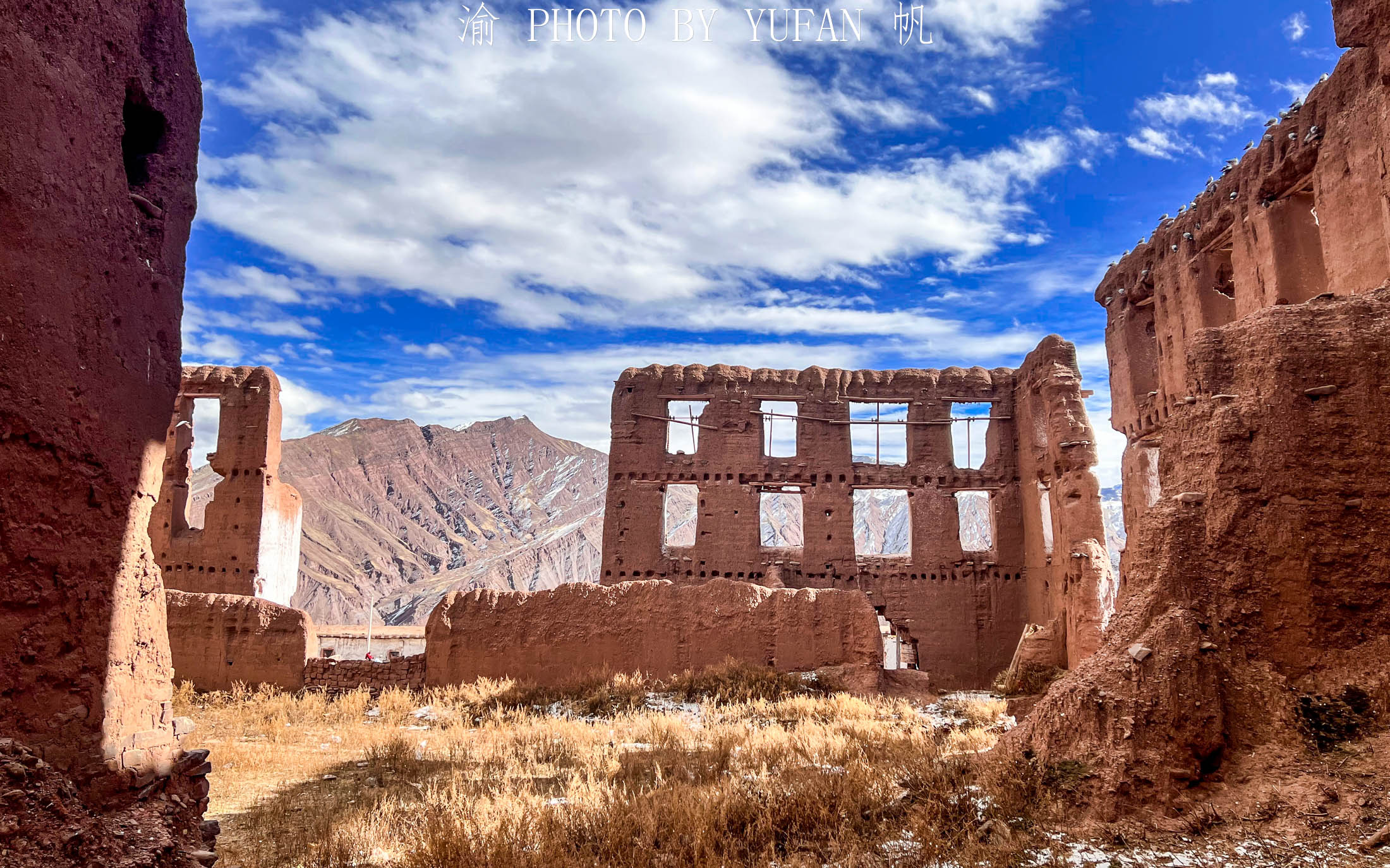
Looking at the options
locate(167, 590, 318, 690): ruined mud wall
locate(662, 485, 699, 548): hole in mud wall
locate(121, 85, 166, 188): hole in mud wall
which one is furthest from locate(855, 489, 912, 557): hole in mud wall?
locate(121, 85, 166, 188): hole in mud wall

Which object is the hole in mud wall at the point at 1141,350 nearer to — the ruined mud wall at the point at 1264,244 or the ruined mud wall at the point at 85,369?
the ruined mud wall at the point at 1264,244

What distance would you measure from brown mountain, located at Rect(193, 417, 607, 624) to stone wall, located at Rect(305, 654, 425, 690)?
104 feet

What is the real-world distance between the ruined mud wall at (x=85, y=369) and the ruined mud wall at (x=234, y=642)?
8.87m

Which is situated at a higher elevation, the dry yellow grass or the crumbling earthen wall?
the crumbling earthen wall

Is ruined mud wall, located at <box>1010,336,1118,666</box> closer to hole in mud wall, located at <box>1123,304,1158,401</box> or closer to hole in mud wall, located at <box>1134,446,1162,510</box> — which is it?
hole in mud wall, located at <box>1134,446,1162,510</box>

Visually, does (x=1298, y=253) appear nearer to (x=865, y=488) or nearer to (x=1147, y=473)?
(x=1147, y=473)

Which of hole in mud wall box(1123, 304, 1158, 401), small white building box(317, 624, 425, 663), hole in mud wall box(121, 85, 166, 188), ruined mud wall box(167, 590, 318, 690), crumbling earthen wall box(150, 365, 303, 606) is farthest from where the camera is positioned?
small white building box(317, 624, 425, 663)

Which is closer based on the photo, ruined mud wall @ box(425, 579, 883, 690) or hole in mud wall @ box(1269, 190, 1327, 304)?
ruined mud wall @ box(425, 579, 883, 690)

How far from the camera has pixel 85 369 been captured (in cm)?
417

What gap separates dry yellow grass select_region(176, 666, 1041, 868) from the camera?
17.6 ft

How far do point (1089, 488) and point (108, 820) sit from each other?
53.6 ft

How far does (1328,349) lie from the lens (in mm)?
6098

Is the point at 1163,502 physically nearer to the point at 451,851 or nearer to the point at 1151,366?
the point at 451,851

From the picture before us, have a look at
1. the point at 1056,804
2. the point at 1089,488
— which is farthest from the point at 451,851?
the point at 1089,488
